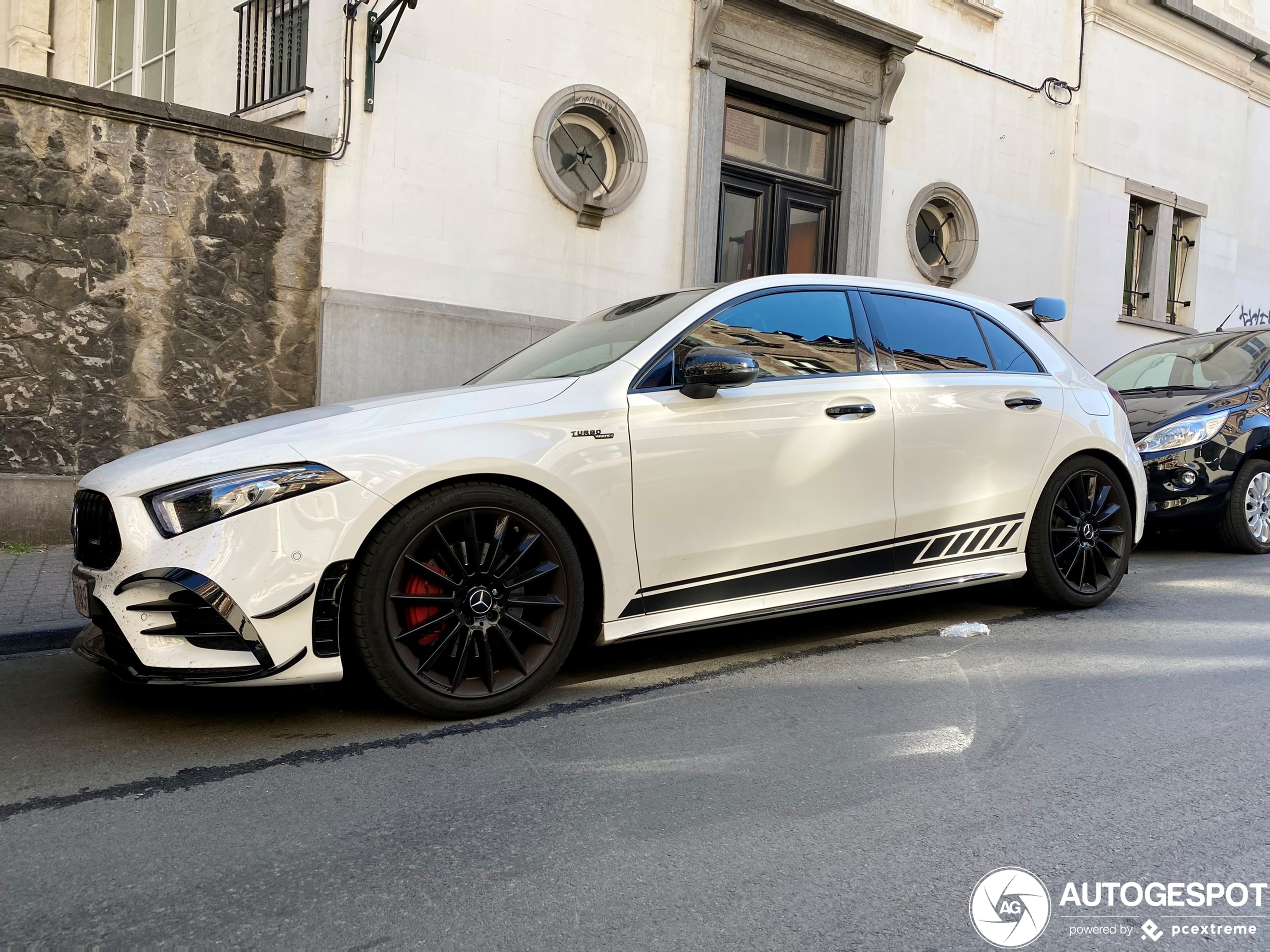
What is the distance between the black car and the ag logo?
572 cm

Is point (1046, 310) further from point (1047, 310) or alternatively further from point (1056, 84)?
point (1056, 84)

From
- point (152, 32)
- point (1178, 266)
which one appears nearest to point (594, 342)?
point (152, 32)

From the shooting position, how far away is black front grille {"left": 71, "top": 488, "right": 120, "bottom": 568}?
138 inches

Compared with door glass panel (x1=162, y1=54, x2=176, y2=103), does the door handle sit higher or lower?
lower

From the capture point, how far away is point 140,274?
7723mm

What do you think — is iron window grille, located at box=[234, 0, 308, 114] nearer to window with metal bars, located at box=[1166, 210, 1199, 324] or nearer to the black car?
the black car

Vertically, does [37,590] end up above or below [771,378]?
below

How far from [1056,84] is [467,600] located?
14.1 m

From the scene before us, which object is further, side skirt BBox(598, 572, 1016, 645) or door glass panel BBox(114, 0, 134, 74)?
door glass panel BBox(114, 0, 134, 74)

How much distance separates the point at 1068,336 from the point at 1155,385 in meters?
7.06

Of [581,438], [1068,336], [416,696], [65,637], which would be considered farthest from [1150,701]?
[1068,336]

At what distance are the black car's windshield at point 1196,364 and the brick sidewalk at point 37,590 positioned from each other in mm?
7191

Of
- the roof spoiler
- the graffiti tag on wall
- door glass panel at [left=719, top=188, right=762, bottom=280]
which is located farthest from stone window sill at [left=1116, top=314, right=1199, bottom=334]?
the roof spoiler

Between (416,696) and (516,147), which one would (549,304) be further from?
(416,696)
